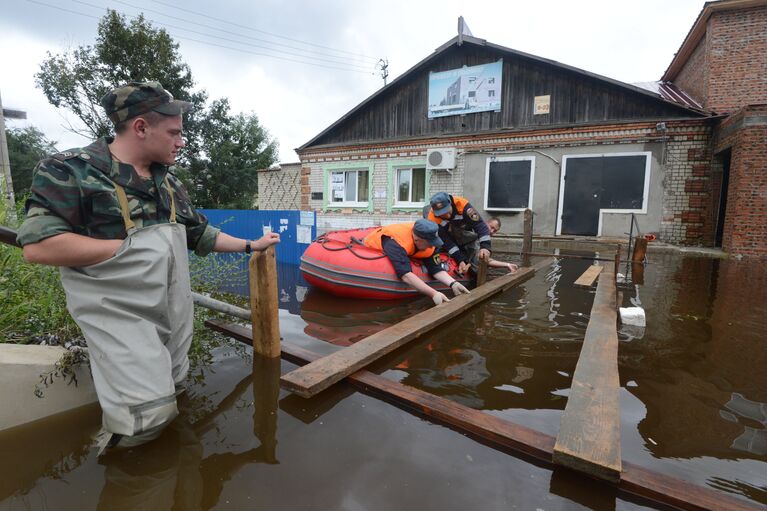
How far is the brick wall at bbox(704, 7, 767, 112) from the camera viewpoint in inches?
427

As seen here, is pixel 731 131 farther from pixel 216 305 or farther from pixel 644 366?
pixel 216 305

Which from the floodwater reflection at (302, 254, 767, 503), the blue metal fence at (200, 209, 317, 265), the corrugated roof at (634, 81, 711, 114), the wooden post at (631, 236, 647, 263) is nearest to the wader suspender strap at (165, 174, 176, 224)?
the floodwater reflection at (302, 254, 767, 503)

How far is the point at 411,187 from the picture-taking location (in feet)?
47.6

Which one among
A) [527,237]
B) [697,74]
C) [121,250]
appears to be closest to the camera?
[121,250]

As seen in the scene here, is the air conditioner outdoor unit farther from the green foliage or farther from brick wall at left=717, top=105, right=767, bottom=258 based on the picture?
the green foliage

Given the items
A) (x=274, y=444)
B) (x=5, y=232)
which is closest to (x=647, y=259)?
(x=274, y=444)

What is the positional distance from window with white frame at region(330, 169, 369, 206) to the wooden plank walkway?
12979 mm

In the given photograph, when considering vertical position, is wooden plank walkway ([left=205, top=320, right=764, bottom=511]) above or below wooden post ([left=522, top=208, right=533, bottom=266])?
below

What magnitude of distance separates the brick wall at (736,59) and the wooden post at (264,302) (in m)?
14.1

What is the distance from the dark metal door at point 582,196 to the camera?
37.1ft

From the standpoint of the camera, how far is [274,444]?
198 centimetres

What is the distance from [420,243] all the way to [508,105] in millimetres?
9308

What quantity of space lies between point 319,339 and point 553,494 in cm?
273

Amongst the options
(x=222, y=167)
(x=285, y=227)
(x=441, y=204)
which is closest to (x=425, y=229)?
(x=441, y=204)
